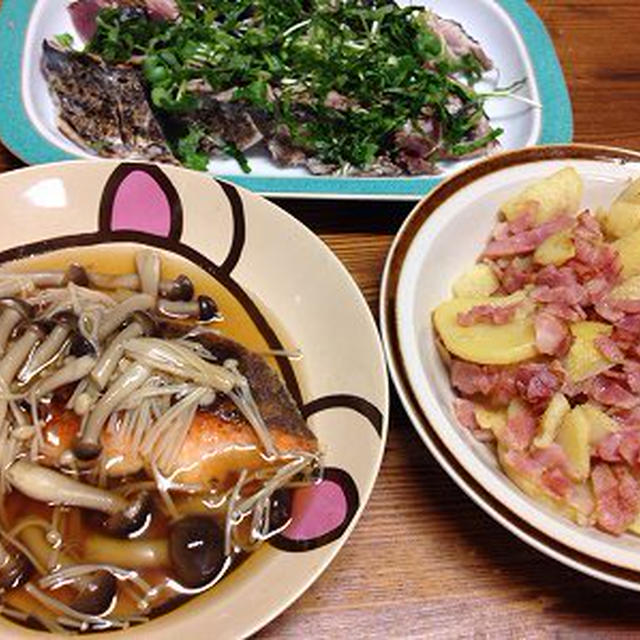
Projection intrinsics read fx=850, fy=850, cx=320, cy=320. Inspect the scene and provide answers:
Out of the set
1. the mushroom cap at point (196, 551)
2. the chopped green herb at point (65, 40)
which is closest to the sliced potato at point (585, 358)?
the mushroom cap at point (196, 551)

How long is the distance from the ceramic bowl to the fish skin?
326 mm

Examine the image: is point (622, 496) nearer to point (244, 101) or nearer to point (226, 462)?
point (226, 462)

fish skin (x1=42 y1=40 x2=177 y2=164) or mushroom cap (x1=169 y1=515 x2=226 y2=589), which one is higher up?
fish skin (x1=42 y1=40 x2=177 y2=164)

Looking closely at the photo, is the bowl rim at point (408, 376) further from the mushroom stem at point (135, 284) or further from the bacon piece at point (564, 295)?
the mushroom stem at point (135, 284)

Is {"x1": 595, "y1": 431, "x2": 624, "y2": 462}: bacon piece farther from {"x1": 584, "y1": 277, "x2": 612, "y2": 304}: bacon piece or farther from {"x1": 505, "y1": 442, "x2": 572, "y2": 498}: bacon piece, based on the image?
{"x1": 584, "y1": 277, "x2": 612, "y2": 304}: bacon piece

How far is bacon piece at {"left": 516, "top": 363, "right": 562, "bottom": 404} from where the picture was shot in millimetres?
1496

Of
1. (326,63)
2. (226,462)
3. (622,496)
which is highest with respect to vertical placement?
(326,63)

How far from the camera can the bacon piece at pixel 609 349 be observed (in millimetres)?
1533

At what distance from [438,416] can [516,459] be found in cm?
16

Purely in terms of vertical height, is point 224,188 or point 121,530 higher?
point 224,188

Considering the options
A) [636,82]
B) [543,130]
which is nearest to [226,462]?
[543,130]

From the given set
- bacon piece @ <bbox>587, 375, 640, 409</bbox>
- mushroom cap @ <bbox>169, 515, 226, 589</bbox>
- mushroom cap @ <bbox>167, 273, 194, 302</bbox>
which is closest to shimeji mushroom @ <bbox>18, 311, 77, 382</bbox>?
mushroom cap @ <bbox>167, 273, 194, 302</bbox>

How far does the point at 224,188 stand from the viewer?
176 centimetres

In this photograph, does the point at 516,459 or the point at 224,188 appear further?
the point at 224,188
